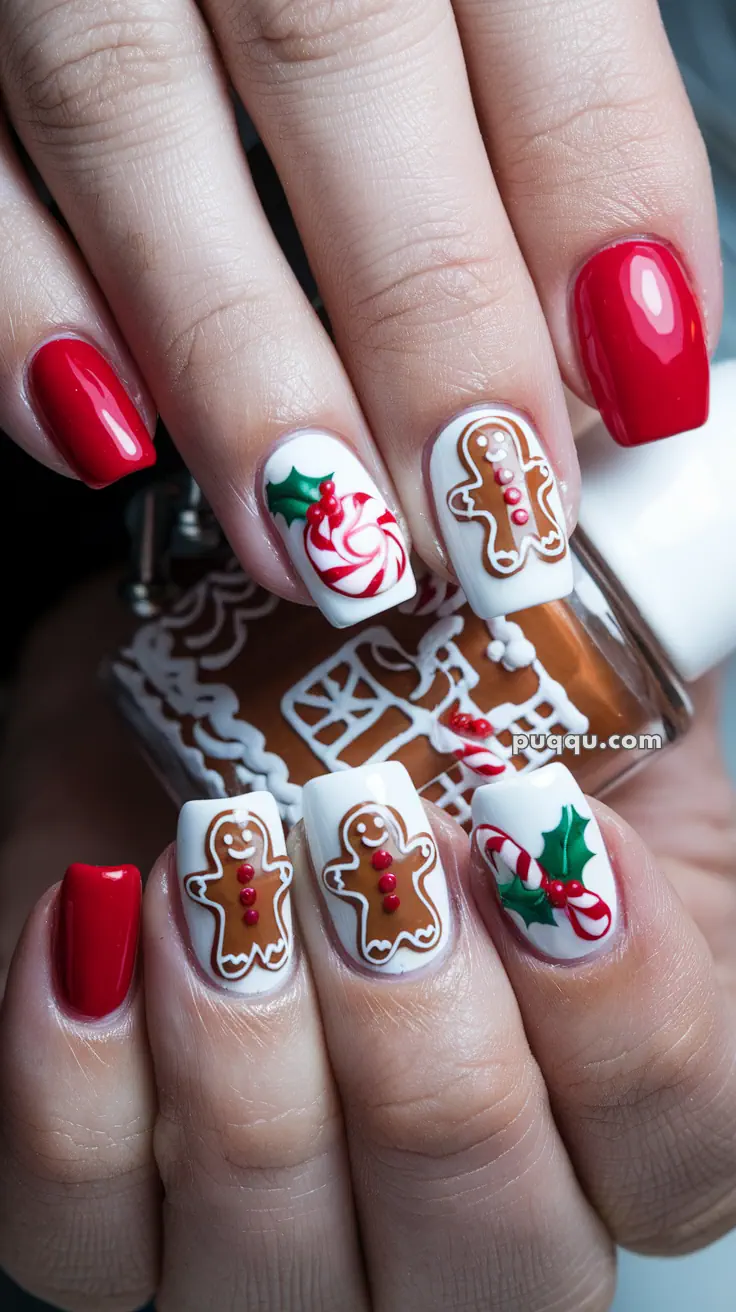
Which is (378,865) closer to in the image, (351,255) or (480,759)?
(480,759)

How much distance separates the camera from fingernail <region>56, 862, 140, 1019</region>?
534 millimetres

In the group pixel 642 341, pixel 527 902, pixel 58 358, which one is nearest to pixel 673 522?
pixel 642 341

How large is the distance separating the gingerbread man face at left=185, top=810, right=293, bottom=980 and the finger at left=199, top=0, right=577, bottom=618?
153mm

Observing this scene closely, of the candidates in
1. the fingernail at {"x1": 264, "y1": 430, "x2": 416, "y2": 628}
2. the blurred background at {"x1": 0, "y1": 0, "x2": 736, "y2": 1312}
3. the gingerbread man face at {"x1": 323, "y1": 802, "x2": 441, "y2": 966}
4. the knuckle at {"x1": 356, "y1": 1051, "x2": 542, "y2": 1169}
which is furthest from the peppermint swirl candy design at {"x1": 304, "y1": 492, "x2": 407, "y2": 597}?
the blurred background at {"x1": 0, "y1": 0, "x2": 736, "y2": 1312}

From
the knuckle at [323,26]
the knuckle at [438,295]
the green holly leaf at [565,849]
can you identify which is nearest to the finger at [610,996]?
the green holly leaf at [565,849]

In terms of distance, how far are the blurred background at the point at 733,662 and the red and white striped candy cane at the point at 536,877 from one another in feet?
1.14

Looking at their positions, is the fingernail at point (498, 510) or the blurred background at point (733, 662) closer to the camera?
the fingernail at point (498, 510)

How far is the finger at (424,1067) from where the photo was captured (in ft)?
1.64

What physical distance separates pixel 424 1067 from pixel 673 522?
289mm

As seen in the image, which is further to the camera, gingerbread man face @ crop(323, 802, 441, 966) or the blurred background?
the blurred background

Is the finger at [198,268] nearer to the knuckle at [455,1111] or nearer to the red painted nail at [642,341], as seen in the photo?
the red painted nail at [642,341]

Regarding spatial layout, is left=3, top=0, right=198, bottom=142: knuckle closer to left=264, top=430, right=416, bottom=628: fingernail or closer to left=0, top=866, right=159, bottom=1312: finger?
left=264, top=430, right=416, bottom=628: fingernail

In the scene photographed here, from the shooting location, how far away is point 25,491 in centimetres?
86

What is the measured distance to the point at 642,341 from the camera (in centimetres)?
49
